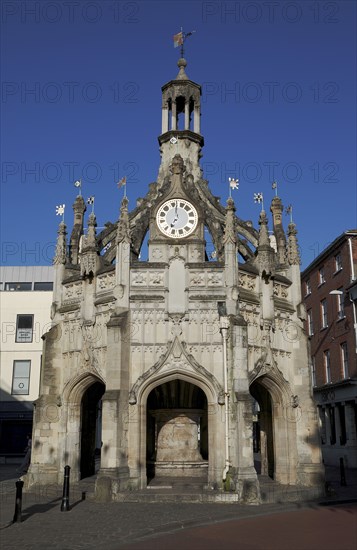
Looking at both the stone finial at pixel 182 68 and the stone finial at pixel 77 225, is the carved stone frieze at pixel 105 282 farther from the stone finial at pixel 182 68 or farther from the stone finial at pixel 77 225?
the stone finial at pixel 182 68

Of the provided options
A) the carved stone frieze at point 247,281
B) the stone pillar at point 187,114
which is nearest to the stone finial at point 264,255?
the carved stone frieze at point 247,281

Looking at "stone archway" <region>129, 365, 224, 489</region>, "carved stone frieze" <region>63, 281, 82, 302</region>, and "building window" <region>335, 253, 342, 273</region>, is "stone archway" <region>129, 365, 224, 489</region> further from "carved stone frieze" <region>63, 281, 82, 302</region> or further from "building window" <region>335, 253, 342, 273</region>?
"building window" <region>335, 253, 342, 273</region>

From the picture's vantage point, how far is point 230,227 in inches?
847

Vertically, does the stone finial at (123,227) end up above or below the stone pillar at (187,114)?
below

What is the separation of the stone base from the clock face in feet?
31.2

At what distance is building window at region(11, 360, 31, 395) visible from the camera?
43.2 metres

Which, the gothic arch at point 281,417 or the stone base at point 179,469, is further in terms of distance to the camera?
the stone base at point 179,469

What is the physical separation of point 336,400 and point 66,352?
73.7ft

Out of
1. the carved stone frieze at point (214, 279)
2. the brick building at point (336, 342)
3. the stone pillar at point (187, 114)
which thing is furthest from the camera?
the brick building at point (336, 342)

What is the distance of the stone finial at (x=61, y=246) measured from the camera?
23875 millimetres

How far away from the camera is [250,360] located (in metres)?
20.8

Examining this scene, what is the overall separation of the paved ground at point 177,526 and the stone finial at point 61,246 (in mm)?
9935

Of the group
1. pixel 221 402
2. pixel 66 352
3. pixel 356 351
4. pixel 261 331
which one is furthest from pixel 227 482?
pixel 356 351

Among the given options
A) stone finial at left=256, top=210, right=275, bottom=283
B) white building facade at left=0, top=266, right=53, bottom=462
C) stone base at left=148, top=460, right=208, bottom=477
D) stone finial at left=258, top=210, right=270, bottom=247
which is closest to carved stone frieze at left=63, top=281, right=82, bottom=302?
stone finial at left=256, top=210, right=275, bottom=283
